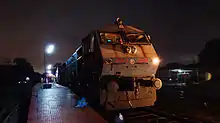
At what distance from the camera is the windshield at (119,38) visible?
859 cm

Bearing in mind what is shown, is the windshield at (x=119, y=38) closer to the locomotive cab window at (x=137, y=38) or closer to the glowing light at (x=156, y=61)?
the locomotive cab window at (x=137, y=38)

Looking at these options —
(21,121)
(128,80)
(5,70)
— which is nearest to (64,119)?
(128,80)

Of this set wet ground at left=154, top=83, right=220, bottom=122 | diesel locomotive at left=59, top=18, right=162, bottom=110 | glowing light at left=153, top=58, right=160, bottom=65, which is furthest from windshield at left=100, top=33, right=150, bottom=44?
wet ground at left=154, top=83, right=220, bottom=122

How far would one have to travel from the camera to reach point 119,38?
8828 millimetres

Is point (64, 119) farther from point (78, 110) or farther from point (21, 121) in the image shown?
point (21, 121)

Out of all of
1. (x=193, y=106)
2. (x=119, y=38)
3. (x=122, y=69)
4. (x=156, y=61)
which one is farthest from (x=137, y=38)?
(x=193, y=106)

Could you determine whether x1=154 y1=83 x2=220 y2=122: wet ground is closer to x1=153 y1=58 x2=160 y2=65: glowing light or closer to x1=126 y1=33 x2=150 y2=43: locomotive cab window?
x1=153 y1=58 x2=160 y2=65: glowing light

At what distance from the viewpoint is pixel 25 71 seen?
87.6 m

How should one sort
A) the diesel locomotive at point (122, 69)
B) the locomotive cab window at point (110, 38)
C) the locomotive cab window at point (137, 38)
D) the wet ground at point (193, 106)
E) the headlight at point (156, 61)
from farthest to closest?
the wet ground at point (193, 106)
the locomotive cab window at point (137, 38)
the locomotive cab window at point (110, 38)
the headlight at point (156, 61)
the diesel locomotive at point (122, 69)

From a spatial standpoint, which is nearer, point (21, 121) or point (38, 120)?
point (38, 120)

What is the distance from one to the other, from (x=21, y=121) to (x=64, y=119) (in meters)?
4.80

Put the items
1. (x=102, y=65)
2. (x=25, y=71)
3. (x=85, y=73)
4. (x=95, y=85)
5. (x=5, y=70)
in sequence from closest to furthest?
(x=102, y=65)
(x=95, y=85)
(x=85, y=73)
(x=5, y=70)
(x=25, y=71)

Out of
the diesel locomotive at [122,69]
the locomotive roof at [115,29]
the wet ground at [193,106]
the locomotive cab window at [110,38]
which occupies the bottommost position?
the wet ground at [193,106]

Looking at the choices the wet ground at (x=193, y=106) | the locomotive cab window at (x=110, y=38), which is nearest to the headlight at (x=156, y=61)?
the locomotive cab window at (x=110, y=38)
